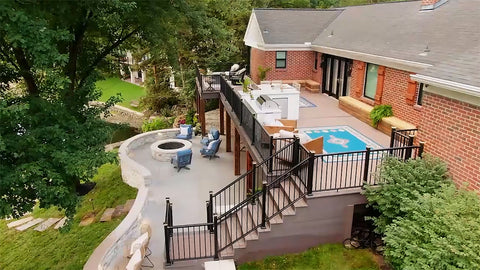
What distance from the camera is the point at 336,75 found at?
17094 mm

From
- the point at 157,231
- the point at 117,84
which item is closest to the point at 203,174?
the point at 157,231

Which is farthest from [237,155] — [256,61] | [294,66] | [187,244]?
[256,61]

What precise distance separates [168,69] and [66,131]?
18.2 metres

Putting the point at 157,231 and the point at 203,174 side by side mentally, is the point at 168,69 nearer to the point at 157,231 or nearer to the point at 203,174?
the point at 203,174

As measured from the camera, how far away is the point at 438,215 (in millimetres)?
5914

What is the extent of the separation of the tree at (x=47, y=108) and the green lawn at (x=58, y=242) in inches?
63.5

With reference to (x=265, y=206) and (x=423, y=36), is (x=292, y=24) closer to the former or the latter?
(x=423, y=36)

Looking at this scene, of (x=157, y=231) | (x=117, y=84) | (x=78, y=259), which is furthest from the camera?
(x=117, y=84)

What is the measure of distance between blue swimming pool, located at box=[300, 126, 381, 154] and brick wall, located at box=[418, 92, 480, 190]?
8.27 ft

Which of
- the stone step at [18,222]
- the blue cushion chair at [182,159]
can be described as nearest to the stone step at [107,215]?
the blue cushion chair at [182,159]

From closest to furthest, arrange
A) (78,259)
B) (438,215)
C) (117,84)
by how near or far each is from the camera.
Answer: (438,215) < (78,259) < (117,84)

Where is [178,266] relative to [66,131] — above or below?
below

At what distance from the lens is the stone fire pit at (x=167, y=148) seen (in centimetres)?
1488

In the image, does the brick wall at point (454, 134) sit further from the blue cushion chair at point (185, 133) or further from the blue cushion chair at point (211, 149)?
the blue cushion chair at point (185, 133)
